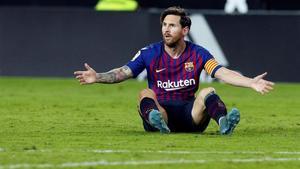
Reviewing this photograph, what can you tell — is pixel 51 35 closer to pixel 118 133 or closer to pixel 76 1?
pixel 76 1

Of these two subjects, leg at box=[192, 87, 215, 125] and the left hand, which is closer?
the left hand

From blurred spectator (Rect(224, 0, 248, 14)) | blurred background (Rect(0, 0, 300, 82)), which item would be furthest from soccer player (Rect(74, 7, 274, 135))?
blurred spectator (Rect(224, 0, 248, 14))

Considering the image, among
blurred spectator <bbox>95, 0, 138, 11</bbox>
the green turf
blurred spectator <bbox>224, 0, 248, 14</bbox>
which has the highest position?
the green turf

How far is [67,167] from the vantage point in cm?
837

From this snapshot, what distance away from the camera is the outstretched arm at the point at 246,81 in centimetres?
1035

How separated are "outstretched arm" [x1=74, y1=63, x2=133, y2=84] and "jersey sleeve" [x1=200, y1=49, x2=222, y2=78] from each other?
86 centimetres

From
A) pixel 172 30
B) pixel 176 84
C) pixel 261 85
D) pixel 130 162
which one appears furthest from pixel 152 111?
pixel 130 162

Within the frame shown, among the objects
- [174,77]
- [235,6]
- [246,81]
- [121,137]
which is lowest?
[235,6]

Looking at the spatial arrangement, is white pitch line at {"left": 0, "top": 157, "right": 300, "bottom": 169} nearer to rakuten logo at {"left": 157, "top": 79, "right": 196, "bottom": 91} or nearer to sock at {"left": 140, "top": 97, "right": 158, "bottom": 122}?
sock at {"left": 140, "top": 97, "right": 158, "bottom": 122}

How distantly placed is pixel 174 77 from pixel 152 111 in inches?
25.4

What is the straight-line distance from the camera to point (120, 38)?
22.7 meters

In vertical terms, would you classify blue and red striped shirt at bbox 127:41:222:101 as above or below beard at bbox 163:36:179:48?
below

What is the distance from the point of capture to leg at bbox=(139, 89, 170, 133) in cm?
1113

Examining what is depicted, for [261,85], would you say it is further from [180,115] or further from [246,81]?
[180,115]
